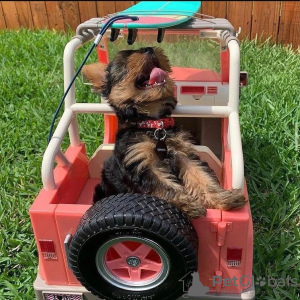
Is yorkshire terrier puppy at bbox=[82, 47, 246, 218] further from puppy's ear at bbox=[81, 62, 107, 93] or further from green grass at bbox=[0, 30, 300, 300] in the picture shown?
green grass at bbox=[0, 30, 300, 300]

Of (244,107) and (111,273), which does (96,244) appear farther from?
(244,107)

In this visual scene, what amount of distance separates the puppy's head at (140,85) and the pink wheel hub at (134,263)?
58 cm

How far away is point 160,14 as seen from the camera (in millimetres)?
2008

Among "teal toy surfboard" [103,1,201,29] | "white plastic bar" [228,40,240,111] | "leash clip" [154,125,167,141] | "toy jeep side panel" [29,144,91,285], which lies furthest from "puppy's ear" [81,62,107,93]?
"white plastic bar" [228,40,240,111]

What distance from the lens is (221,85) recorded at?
94.3 inches

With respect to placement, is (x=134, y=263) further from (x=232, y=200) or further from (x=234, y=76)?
(x=234, y=76)

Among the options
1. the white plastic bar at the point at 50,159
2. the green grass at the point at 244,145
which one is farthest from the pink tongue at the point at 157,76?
the green grass at the point at 244,145

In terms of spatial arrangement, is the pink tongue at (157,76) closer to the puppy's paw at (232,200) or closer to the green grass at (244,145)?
the puppy's paw at (232,200)

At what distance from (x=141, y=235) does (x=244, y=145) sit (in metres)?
1.70

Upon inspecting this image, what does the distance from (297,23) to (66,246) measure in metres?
4.26

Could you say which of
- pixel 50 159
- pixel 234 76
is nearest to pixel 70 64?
pixel 50 159

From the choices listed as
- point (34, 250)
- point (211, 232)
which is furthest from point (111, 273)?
point (34, 250)

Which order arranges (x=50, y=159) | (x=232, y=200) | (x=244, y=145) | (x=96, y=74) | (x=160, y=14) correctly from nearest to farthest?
(x=232, y=200), (x=50, y=159), (x=96, y=74), (x=160, y=14), (x=244, y=145)

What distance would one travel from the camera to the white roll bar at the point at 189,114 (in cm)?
163
